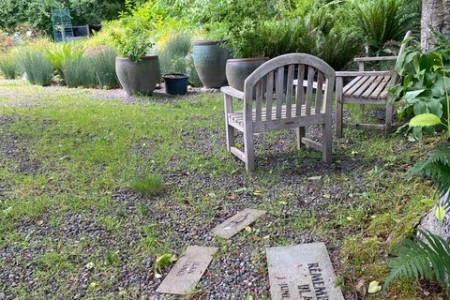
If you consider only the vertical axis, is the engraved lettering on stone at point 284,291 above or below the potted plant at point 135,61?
below

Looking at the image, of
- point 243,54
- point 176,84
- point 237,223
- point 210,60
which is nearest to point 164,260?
point 237,223

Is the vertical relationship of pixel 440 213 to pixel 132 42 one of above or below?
below

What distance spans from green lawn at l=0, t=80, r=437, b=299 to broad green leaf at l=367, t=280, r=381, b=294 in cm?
3

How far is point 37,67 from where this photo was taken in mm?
8180

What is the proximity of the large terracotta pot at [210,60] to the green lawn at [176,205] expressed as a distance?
7.84ft

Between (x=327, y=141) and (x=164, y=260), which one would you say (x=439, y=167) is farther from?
(x=327, y=141)

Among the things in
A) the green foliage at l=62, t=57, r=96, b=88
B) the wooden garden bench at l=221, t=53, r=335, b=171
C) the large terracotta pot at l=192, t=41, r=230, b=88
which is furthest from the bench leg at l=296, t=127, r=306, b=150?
the green foliage at l=62, t=57, r=96, b=88

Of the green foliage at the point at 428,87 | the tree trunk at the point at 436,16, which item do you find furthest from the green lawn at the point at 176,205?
the tree trunk at the point at 436,16

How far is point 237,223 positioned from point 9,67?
8722 mm

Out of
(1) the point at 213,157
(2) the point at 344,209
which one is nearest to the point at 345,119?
(1) the point at 213,157

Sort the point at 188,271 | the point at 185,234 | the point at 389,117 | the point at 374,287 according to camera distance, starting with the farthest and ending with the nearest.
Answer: the point at 389,117 < the point at 185,234 < the point at 188,271 < the point at 374,287

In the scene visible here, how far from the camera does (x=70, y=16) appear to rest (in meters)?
20.2

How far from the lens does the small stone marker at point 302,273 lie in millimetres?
1754

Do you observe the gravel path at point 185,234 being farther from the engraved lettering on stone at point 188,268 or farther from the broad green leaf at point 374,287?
the broad green leaf at point 374,287
